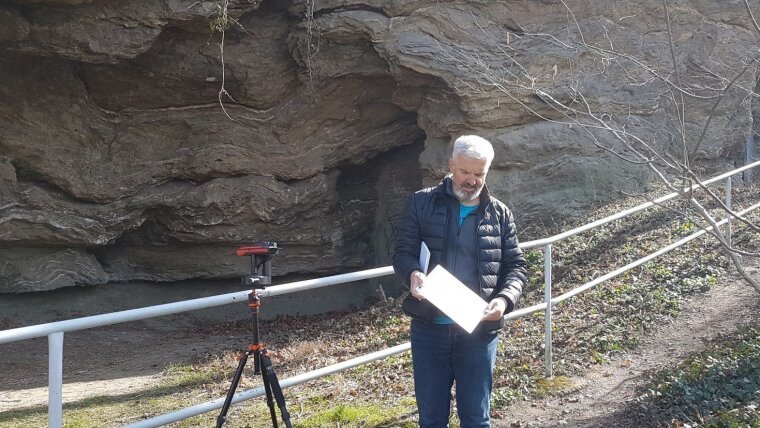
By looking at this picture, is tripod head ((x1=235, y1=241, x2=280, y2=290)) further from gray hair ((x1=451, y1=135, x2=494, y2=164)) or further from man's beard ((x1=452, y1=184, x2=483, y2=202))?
gray hair ((x1=451, y1=135, x2=494, y2=164))

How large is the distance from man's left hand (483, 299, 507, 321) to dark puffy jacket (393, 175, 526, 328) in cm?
6

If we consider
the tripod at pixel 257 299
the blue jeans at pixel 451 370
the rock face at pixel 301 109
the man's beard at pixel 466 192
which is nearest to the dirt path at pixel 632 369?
the blue jeans at pixel 451 370

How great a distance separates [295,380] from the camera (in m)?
4.57

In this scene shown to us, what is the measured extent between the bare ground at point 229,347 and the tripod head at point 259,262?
7.70ft

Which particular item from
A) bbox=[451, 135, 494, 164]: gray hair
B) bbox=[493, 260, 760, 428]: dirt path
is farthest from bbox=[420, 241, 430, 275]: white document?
bbox=[493, 260, 760, 428]: dirt path

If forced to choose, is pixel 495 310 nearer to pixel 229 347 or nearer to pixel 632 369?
pixel 632 369

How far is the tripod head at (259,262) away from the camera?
3.88 metres

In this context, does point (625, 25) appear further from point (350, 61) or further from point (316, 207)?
point (316, 207)

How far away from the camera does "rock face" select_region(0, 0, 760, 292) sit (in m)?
11.3

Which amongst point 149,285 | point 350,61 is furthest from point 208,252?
point 350,61

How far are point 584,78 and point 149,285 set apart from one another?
832 cm

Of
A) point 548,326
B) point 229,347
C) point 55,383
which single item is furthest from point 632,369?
point 229,347

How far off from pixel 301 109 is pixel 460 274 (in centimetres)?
915

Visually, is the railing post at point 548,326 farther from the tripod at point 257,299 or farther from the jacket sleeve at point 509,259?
the tripod at point 257,299
